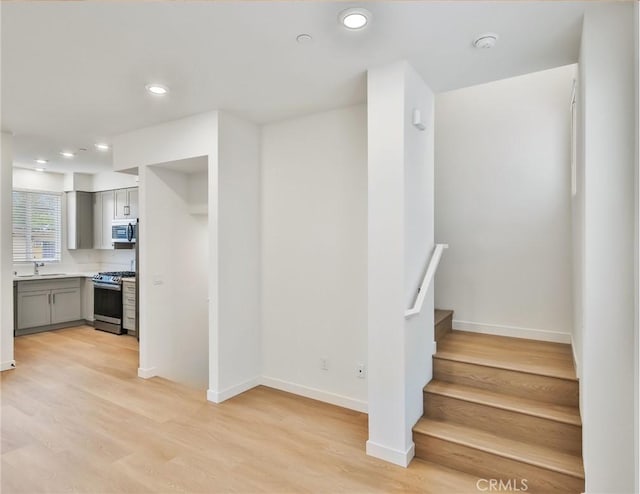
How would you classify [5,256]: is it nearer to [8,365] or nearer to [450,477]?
[8,365]

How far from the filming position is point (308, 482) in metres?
2.33

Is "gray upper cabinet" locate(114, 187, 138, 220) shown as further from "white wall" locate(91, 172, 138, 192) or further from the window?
the window

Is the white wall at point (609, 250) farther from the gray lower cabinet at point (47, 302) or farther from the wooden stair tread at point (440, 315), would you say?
the gray lower cabinet at point (47, 302)

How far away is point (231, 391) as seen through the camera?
362 cm

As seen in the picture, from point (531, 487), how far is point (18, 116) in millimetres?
5266

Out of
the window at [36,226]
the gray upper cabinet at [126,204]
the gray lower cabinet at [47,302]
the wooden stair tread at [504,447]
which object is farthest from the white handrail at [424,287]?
the window at [36,226]

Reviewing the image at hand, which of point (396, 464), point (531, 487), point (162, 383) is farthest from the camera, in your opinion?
point (162, 383)

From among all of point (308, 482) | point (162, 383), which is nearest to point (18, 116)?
point (162, 383)

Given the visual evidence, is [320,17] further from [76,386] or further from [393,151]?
[76,386]

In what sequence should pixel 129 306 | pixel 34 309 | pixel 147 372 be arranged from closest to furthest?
1. pixel 147 372
2. pixel 129 306
3. pixel 34 309

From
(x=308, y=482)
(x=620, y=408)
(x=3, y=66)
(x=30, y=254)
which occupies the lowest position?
(x=308, y=482)

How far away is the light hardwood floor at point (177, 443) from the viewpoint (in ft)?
7.59

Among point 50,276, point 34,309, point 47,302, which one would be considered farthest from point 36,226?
point 34,309

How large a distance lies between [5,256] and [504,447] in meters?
5.34
